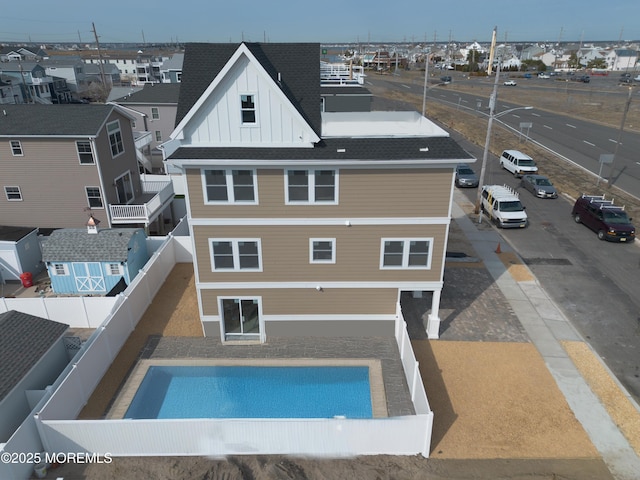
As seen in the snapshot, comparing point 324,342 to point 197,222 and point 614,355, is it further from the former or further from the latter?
point 614,355

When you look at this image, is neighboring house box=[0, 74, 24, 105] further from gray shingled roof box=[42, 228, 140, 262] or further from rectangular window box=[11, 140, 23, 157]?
gray shingled roof box=[42, 228, 140, 262]

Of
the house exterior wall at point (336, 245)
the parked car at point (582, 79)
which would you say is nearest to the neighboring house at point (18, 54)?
the house exterior wall at point (336, 245)

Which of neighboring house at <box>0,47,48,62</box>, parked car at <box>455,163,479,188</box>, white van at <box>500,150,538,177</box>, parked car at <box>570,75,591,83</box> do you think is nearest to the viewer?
parked car at <box>455,163,479,188</box>

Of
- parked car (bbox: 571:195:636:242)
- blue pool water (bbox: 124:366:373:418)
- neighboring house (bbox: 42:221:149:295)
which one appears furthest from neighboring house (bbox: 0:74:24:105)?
parked car (bbox: 571:195:636:242)

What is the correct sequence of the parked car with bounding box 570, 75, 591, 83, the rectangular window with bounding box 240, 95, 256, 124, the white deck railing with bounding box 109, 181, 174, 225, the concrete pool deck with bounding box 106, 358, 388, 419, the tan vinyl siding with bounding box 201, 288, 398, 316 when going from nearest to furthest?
the rectangular window with bounding box 240, 95, 256, 124, the concrete pool deck with bounding box 106, 358, 388, 419, the tan vinyl siding with bounding box 201, 288, 398, 316, the white deck railing with bounding box 109, 181, 174, 225, the parked car with bounding box 570, 75, 591, 83

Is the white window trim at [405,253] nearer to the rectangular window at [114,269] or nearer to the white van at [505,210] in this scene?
the rectangular window at [114,269]

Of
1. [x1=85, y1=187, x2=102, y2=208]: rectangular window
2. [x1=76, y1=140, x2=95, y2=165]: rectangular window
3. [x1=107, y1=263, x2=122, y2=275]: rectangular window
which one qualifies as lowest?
[x1=107, y1=263, x2=122, y2=275]: rectangular window
